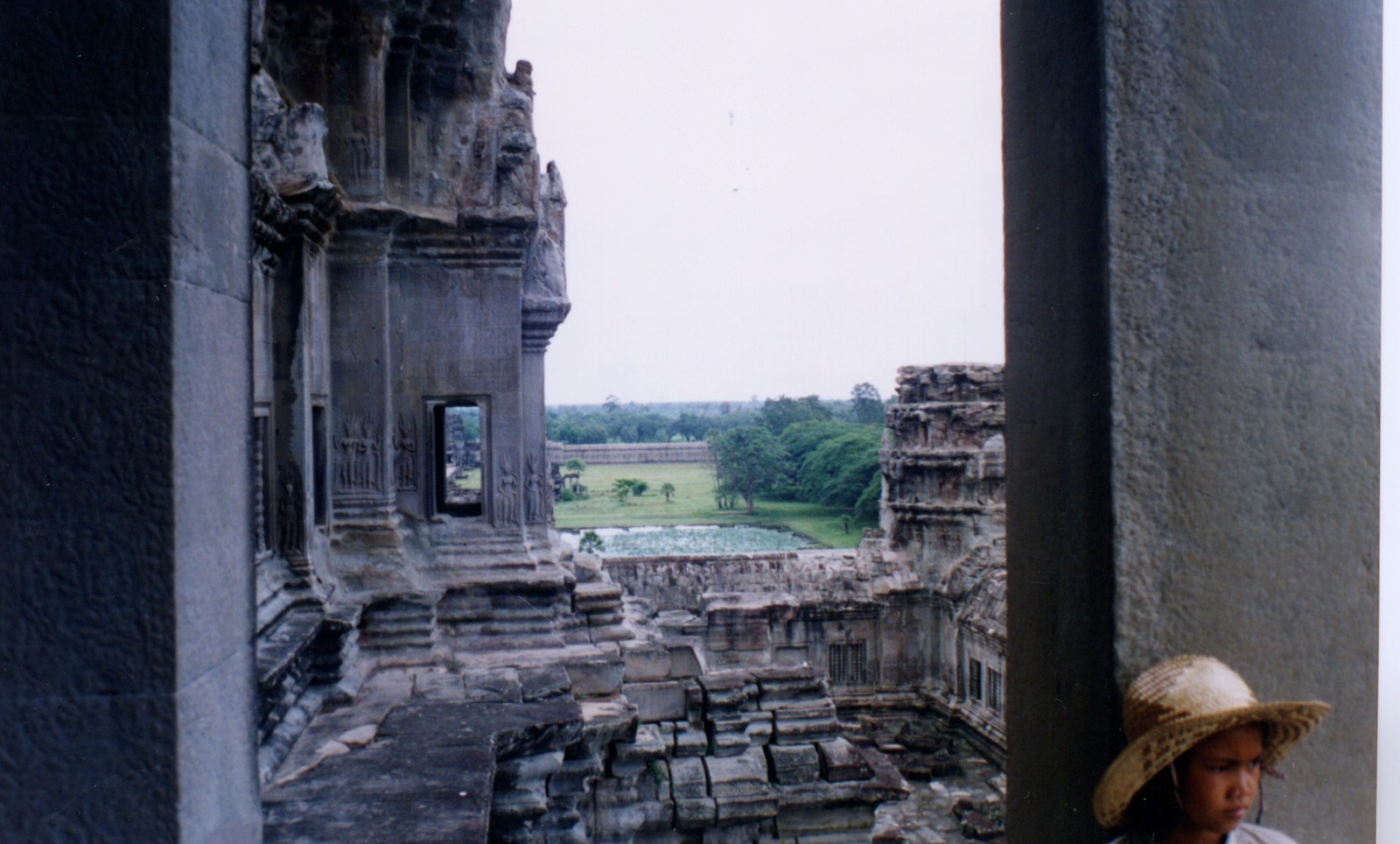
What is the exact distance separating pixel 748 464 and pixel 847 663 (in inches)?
1550

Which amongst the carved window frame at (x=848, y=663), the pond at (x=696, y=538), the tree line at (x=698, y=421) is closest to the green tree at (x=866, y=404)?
the tree line at (x=698, y=421)

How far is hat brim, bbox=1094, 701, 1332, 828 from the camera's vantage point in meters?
1.58

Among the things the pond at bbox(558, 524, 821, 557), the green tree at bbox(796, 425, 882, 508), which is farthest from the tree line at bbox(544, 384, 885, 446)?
the pond at bbox(558, 524, 821, 557)

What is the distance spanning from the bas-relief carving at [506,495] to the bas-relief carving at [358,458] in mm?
1023

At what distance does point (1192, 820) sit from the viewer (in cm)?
163

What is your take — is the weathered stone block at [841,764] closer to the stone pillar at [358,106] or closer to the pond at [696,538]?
the stone pillar at [358,106]

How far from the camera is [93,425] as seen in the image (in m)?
1.77

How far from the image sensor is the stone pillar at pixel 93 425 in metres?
1.75

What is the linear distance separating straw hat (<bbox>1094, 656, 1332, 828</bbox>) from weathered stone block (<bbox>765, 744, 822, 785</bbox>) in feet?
21.8

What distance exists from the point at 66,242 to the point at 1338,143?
2.39 m

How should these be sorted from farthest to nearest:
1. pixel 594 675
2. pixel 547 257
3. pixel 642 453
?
pixel 642 453
pixel 547 257
pixel 594 675

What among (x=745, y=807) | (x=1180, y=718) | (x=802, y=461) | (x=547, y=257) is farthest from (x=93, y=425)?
(x=802, y=461)

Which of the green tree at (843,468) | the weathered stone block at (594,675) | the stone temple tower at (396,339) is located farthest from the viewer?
the green tree at (843,468)

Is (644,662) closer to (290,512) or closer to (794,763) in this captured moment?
(794,763)
